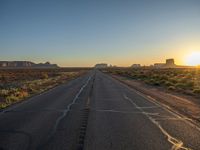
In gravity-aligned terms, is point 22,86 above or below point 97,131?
below

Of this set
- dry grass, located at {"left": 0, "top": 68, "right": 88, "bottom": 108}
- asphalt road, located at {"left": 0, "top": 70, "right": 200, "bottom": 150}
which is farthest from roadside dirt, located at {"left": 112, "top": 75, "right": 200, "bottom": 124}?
dry grass, located at {"left": 0, "top": 68, "right": 88, "bottom": 108}

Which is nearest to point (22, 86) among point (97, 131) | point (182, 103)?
point (182, 103)

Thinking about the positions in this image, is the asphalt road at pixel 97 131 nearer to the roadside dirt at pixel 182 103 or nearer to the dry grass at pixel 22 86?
the roadside dirt at pixel 182 103

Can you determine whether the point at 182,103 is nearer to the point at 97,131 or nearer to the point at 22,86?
the point at 97,131

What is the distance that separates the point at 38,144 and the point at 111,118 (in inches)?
185

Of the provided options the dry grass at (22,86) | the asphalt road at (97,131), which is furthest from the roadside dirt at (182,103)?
the dry grass at (22,86)

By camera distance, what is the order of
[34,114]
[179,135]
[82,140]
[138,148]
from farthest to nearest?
[34,114] → [179,135] → [82,140] → [138,148]

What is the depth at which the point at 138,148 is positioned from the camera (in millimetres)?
7395

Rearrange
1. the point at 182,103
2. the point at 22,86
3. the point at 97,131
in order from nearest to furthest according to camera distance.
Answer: the point at 97,131 < the point at 182,103 < the point at 22,86

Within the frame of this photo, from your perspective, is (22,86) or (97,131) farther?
(22,86)

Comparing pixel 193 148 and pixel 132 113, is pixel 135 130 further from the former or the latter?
pixel 132 113

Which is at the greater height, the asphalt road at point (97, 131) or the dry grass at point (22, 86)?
the asphalt road at point (97, 131)

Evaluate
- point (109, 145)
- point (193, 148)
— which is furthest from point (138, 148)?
point (193, 148)

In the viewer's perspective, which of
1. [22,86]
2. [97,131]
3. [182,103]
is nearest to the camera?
[97,131]
